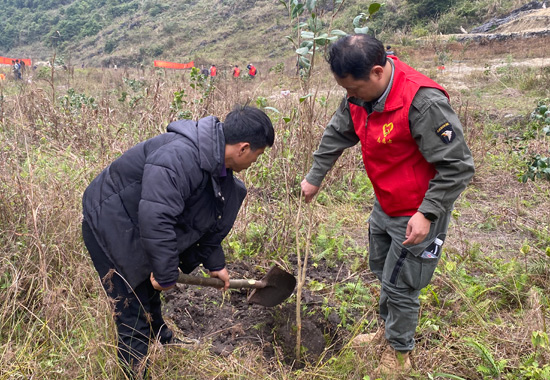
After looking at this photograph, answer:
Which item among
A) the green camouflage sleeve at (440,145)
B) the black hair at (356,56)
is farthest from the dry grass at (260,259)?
the green camouflage sleeve at (440,145)

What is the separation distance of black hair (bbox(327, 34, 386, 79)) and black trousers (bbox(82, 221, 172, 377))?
4.38 ft

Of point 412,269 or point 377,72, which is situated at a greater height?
point 377,72

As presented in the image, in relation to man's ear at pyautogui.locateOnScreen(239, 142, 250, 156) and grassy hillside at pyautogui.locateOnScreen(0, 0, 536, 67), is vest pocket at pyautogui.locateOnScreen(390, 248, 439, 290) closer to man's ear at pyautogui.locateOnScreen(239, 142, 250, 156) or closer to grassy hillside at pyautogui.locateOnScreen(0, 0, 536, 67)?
man's ear at pyautogui.locateOnScreen(239, 142, 250, 156)

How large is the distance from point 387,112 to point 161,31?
46.4m

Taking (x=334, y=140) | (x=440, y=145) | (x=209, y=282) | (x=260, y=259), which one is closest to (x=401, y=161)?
(x=440, y=145)

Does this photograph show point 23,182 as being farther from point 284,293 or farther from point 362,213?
point 362,213

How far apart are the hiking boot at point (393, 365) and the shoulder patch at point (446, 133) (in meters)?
1.10

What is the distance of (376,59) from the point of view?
181cm

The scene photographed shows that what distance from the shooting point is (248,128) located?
1.90 metres

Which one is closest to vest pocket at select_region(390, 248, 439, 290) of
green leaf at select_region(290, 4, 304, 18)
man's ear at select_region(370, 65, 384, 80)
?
man's ear at select_region(370, 65, 384, 80)

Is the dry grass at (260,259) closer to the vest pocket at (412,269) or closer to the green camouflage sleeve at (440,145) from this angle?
the vest pocket at (412,269)

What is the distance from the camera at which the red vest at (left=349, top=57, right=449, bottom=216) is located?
185cm

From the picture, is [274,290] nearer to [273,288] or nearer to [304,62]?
[273,288]

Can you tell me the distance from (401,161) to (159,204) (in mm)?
1049
